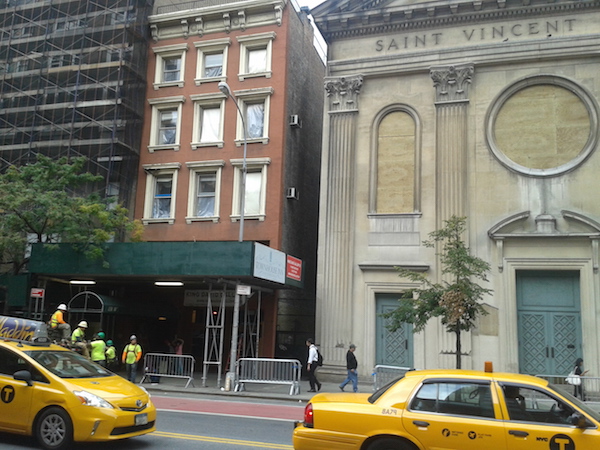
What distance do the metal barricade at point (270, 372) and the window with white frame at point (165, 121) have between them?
41.5 ft

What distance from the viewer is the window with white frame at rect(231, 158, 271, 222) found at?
25.0 meters

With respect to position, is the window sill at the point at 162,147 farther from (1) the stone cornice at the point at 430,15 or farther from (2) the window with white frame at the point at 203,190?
(1) the stone cornice at the point at 430,15

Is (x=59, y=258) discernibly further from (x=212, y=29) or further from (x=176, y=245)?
(x=212, y=29)

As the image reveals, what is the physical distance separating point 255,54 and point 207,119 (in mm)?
3787

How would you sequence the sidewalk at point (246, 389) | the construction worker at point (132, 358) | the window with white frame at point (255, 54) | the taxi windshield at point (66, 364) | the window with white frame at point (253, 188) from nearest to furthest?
1. the taxi windshield at point (66, 364)
2. the sidewalk at point (246, 389)
3. the construction worker at point (132, 358)
4. the window with white frame at point (253, 188)
5. the window with white frame at point (255, 54)

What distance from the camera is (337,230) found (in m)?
23.0

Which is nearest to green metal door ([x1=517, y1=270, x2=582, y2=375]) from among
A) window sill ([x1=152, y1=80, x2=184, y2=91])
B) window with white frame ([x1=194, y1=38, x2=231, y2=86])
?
window with white frame ([x1=194, y1=38, x2=231, y2=86])

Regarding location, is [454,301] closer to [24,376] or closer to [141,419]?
[141,419]

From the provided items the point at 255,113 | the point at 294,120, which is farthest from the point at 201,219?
the point at 294,120

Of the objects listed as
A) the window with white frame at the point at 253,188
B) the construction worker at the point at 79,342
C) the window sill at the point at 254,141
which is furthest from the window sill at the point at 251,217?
the construction worker at the point at 79,342

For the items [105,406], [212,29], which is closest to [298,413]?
[105,406]

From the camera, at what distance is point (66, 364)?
939 centimetres

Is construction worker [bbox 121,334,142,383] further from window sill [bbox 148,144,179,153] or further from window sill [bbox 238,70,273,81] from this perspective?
window sill [bbox 238,70,273,81]

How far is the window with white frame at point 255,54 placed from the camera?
2605 cm
